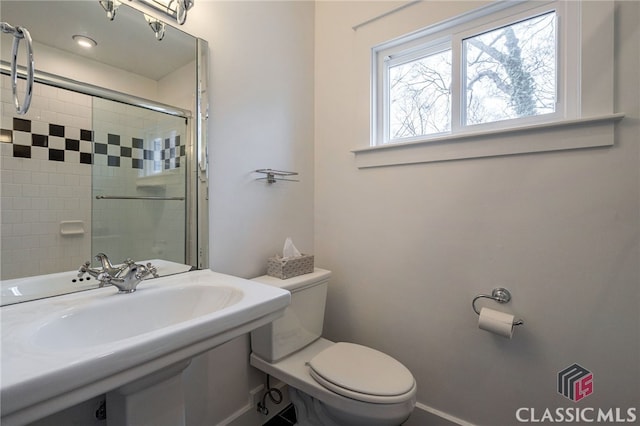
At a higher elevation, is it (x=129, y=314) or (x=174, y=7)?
(x=174, y=7)

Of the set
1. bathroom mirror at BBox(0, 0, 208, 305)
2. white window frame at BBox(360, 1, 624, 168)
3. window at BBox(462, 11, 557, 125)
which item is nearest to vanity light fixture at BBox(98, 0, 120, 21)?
bathroom mirror at BBox(0, 0, 208, 305)

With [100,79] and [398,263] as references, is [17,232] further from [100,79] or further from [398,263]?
[398,263]

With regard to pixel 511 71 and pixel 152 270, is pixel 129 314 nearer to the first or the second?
pixel 152 270

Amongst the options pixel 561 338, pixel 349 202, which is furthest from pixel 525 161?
pixel 349 202

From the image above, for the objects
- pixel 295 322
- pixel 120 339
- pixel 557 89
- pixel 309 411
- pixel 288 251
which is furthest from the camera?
pixel 288 251

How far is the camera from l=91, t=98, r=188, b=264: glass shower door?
0.93 meters

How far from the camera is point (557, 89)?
1139 mm

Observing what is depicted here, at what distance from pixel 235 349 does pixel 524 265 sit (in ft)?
4.31

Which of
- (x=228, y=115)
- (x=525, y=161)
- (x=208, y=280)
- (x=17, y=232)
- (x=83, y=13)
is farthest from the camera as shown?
(x=228, y=115)

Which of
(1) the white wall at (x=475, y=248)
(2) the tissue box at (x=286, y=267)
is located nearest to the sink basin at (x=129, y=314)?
(2) the tissue box at (x=286, y=267)

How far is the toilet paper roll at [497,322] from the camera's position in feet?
3.61

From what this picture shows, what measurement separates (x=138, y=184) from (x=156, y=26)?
60 cm

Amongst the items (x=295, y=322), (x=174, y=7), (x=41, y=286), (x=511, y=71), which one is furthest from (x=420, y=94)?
(x=41, y=286)

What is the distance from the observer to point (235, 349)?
1.32 metres
